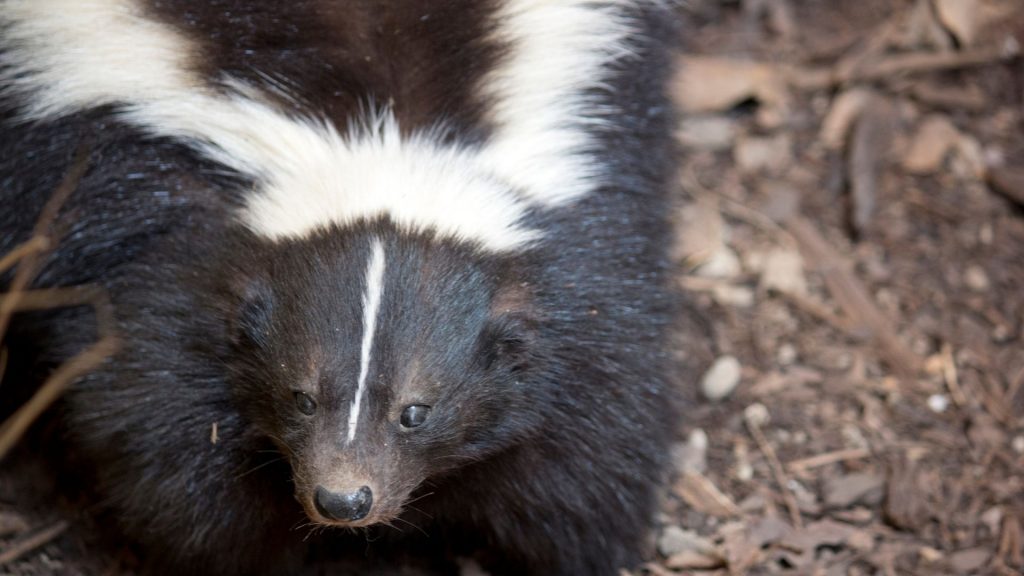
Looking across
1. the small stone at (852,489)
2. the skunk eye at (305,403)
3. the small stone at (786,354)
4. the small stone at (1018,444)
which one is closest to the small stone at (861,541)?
the small stone at (852,489)

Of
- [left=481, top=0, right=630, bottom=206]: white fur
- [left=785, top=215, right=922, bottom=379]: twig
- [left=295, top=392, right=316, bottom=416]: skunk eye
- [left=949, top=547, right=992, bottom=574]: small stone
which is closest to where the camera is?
[left=295, top=392, right=316, bottom=416]: skunk eye

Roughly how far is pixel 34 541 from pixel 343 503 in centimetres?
183

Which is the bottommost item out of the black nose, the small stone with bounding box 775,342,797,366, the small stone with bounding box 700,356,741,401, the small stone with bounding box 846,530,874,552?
the small stone with bounding box 846,530,874,552

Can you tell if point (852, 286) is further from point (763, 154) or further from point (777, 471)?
point (777, 471)

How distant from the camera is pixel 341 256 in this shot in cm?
434

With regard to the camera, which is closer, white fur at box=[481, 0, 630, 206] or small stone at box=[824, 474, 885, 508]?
white fur at box=[481, 0, 630, 206]

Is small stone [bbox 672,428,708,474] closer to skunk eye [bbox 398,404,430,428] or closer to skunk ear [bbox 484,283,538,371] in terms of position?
skunk ear [bbox 484,283,538,371]

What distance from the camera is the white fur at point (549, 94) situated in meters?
4.72

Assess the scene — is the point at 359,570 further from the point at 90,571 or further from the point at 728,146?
the point at 728,146

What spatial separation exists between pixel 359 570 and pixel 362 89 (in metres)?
1.88

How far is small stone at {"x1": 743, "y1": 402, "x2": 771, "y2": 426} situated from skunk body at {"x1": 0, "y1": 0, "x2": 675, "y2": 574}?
41.4 inches

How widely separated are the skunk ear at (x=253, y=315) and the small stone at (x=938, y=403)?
3.12 meters

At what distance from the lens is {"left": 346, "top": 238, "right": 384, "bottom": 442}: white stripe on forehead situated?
4191 mm

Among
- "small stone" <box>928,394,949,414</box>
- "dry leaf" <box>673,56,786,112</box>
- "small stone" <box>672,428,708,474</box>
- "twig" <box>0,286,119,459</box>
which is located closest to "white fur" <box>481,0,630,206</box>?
"twig" <box>0,286,119,459</box>
